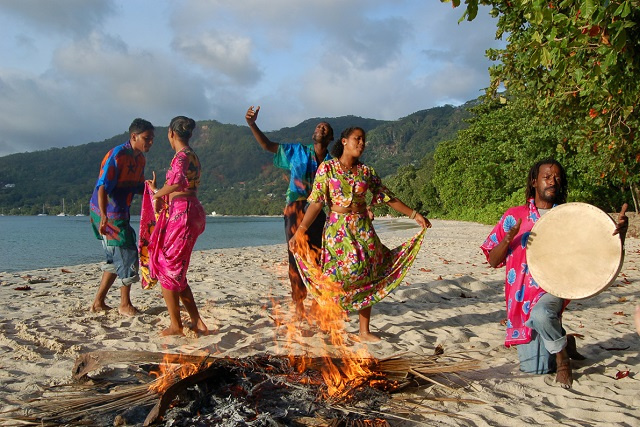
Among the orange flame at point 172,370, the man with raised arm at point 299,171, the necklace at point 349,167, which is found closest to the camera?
the orange flame at point 172,370

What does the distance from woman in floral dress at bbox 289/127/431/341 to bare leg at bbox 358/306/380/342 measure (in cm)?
2

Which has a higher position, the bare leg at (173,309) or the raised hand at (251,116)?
the raised hand at (251,116)

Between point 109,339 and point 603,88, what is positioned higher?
point 603,88

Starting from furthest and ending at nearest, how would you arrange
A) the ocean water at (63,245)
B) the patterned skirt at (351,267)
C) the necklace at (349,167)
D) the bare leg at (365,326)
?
the ocean water at (63,245)
the bare leg at (365,326)
the necklace at (349,167)
the patterned skirt at (351,267)

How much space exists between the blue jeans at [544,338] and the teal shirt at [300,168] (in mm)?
2976

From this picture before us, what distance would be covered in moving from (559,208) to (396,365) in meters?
1.80

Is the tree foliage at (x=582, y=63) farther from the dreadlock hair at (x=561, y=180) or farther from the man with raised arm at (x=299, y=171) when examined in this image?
the man with raised arm at (x=299, y=171)

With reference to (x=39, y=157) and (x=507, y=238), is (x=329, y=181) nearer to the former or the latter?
(x=507, y=238)

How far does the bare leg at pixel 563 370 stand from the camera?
3779 mm

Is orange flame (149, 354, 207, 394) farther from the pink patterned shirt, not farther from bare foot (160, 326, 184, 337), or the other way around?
the pink patterned shirt

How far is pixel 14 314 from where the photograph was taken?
20.1 ft

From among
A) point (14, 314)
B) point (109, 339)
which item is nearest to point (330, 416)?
point (109, 339)

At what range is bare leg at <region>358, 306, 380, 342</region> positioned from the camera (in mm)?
5020

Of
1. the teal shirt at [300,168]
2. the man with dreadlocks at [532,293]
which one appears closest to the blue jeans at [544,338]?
the man with dreadlocks at [532,293]
